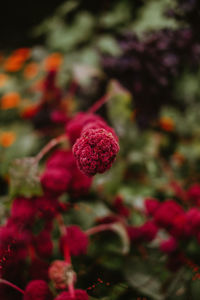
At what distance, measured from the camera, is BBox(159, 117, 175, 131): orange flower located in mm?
1048

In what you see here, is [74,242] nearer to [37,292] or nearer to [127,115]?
[37,292]

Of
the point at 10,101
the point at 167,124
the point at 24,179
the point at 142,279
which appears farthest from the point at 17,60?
the point at 142,279

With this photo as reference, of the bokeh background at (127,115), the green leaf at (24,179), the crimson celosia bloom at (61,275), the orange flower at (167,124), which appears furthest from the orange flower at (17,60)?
the crimson celosia bloom at (61,275)

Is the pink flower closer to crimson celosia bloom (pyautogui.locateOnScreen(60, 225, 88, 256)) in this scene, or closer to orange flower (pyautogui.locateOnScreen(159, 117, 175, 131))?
crimson celosia bloom (pyautogui.locateOnScreen(60, 225, 88, 256))

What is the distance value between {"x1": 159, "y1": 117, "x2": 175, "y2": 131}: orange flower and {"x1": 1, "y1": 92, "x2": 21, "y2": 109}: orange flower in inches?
23.2

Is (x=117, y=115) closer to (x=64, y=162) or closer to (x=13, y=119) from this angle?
(x=64, y=162)

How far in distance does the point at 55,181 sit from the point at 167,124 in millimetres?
702

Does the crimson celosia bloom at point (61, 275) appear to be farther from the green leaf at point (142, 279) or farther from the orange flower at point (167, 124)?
the orange flower at point (167, 124)

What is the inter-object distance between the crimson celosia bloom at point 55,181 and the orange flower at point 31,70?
0.91m

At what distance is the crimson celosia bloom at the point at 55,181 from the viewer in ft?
1.46

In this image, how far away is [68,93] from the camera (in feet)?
3.58

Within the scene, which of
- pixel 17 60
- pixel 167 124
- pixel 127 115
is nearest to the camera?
pixel 127 115

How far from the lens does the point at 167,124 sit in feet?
3.47

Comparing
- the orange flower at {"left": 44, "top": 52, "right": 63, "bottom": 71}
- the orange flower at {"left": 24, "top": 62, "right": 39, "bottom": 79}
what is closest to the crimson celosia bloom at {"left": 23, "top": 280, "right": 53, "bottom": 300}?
the orange flower at {"left": 44, "top": 52, "right": 63, "bottom": 71}
